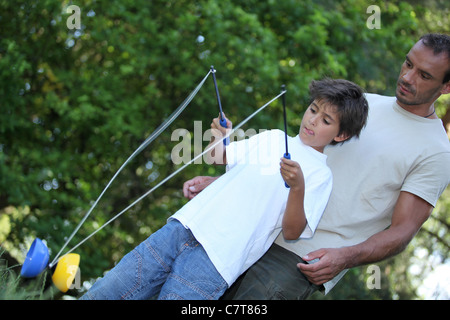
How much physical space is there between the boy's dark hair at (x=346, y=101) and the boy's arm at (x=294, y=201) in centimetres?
38

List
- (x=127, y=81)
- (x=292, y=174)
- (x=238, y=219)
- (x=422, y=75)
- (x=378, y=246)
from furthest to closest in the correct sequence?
(x=127, y=81) < (x=422, y=75) < (x=378, y=246) < (x=238, y=219) < (x=292, y=174)

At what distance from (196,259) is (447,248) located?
613 centimetres

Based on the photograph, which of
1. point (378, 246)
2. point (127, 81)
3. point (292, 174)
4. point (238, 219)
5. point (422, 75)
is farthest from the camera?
point (127, 81)

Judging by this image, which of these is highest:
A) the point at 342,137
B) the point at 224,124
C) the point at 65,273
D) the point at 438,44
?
the point at 438,44

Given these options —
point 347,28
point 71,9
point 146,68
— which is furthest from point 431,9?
point 71,9

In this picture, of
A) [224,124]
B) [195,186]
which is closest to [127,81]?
[195,186]

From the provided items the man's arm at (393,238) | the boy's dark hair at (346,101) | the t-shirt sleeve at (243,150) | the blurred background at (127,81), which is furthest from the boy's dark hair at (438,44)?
the blurred background at (127,81)

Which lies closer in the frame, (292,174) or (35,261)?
(292,174)

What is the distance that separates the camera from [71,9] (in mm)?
4410

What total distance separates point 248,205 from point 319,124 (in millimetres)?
393

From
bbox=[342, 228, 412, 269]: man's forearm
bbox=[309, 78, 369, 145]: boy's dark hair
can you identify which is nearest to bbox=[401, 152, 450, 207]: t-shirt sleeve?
bbox=[342, 228, 412, 269]: man's forearm

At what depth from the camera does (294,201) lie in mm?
1814

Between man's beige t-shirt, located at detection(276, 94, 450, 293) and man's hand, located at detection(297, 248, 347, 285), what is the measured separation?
117mm

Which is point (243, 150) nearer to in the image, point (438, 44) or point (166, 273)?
point (166, 273)
